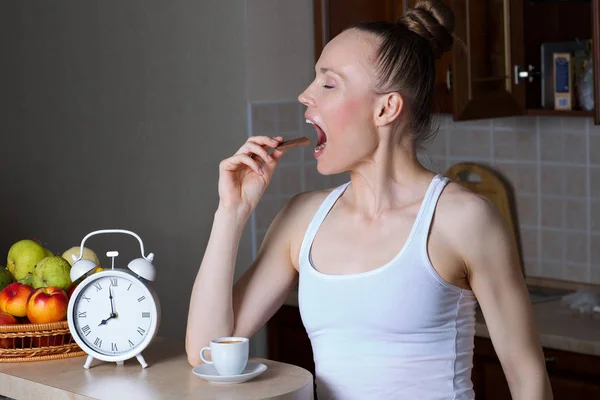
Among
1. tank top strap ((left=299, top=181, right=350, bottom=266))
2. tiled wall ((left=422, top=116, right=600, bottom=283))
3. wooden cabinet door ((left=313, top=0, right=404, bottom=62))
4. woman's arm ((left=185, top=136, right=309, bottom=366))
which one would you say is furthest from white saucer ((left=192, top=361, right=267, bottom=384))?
wooden cabinet door ((left=313, top=0, right=404, bottom=62))

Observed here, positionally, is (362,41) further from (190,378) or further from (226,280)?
(190,378)

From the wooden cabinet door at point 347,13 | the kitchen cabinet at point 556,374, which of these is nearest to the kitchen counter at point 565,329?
the kitchen cabinet at point 556,374

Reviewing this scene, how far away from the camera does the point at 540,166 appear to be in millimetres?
3391

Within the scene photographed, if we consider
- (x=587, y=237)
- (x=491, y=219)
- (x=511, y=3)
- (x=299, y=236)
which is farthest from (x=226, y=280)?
(x=587, y=237)

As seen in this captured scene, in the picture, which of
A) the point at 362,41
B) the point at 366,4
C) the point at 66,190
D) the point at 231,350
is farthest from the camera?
the point at 366,4

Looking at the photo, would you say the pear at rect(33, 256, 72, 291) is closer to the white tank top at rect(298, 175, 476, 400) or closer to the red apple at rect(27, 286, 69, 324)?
the red apple at rect(27, 286, 69, 324)

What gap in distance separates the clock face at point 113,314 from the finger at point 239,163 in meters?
0.28

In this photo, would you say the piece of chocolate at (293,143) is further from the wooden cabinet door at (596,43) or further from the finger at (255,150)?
the wooden cabinet door at (596,43)

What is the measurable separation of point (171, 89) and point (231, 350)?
187 centimetres

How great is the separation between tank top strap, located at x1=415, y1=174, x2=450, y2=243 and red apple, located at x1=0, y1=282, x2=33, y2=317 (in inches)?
27.8

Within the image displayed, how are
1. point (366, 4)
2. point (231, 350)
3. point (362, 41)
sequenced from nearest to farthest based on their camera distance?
point (231, 350) → point (362, 41) → point (366, 4)

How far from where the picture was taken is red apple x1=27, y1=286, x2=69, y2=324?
1773 millimetres

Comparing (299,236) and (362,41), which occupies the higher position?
(362,41)

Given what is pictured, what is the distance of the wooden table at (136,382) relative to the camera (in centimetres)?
157
